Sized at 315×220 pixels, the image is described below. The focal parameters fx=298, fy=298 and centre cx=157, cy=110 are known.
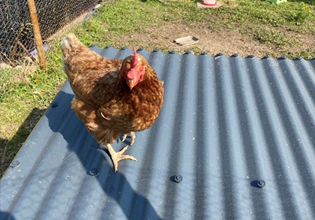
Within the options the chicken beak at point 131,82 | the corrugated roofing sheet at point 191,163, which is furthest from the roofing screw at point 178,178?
the chicken beak at point 131,82

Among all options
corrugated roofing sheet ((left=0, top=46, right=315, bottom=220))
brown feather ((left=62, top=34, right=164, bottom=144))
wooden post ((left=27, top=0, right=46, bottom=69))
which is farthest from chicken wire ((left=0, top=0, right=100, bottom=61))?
brown feather ((left=62, top=34, right=164, bottom=144))

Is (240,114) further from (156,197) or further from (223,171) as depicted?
(156,197)

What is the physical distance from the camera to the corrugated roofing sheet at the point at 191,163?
2.12 m

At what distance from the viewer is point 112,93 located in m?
2.26

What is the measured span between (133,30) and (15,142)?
3.90m

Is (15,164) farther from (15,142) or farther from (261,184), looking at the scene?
(261,184)

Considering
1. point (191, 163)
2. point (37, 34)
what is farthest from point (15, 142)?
point (191, 163)

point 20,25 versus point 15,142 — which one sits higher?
point 20,25

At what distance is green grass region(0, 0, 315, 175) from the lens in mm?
4188

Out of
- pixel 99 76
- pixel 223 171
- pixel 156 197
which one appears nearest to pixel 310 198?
pixel 223 171

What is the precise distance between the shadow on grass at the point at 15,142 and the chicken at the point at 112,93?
1503 mm

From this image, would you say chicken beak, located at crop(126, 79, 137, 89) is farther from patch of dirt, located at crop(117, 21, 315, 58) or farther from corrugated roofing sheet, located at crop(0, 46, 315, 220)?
patch of dirt, located at crop(117, 21, 315, 58)

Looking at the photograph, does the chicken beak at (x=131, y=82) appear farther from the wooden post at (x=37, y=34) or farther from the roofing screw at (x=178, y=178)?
the wooden post at (x=37, y=34)

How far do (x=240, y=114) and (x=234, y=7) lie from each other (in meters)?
6.06
